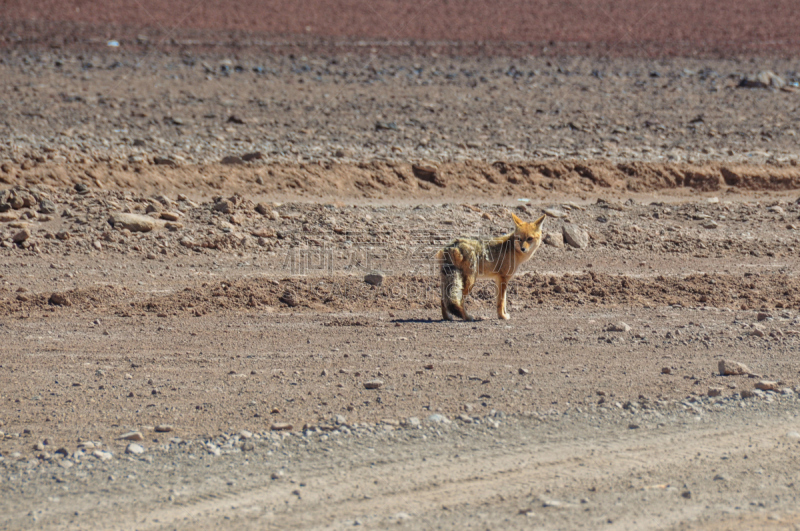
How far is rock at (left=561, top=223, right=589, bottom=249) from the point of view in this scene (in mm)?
11570

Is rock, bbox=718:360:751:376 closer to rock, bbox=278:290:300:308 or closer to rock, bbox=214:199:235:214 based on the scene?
rock, bbox=278:290:300:308

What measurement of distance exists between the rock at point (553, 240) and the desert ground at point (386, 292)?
41mm

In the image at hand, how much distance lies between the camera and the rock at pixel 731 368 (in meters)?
6.62

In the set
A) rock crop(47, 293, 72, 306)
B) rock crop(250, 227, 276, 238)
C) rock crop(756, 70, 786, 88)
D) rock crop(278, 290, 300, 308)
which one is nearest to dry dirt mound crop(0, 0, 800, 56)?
rock crop(756, 70, 786, 88)

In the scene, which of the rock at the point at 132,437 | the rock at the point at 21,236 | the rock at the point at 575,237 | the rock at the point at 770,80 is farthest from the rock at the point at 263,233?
the rock at the point at 770,80

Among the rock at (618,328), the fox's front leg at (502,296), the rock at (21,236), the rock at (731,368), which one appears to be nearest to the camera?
the rock at (731,368)

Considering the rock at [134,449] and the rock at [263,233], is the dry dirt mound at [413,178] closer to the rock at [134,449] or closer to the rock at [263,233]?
the rock at [263,233]

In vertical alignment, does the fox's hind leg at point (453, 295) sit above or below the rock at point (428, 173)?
below

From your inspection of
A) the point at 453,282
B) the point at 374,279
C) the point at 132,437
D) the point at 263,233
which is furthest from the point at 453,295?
the point at 263,233

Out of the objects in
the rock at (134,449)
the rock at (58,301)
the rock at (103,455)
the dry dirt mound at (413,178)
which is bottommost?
the rock at (103,455)

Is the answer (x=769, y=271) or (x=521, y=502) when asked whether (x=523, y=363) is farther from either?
(x=769, y=271)

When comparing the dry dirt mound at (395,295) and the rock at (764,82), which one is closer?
the dry dirt mound at (395,295)

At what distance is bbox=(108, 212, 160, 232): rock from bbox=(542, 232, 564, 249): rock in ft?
17.6

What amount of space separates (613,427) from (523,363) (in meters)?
1.34
